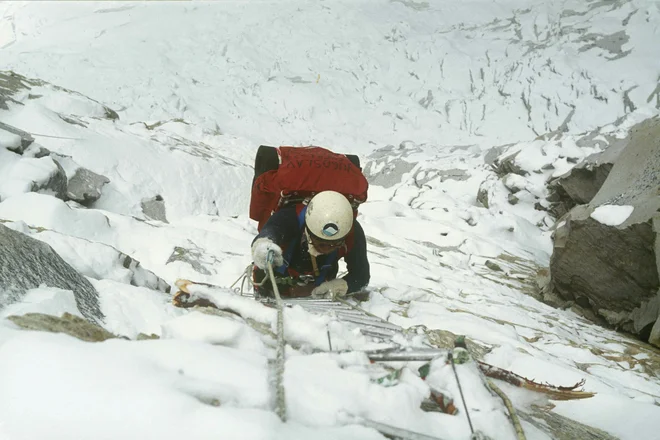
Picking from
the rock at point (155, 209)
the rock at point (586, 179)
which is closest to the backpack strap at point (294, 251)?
the rock at point (155, 209)

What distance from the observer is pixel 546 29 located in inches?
1427

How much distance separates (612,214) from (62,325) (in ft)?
23.4

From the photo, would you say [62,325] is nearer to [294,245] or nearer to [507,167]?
[294,245]

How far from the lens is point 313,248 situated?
Result: 3367 millimetres

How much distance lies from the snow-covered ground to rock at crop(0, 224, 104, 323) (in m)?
0.11

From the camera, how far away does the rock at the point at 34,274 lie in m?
1.67

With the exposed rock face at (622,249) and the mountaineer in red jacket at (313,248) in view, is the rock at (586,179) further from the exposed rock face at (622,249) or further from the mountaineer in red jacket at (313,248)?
the mountaineer in red jacket at (313,248)

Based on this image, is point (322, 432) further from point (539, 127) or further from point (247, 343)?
point (539, 127)

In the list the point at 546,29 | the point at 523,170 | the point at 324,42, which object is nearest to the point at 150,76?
the point at 324,42

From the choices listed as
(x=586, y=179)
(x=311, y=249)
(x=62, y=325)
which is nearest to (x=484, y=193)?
(x=586, y=179)

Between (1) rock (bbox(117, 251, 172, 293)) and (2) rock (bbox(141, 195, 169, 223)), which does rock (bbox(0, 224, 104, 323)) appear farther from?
(2) rock (bbox(141, 195, 169, 223))

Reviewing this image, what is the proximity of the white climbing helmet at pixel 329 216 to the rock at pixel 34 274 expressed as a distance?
1.50 m

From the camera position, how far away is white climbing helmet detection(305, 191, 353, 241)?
10.1ft

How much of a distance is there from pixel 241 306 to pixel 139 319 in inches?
24.5
